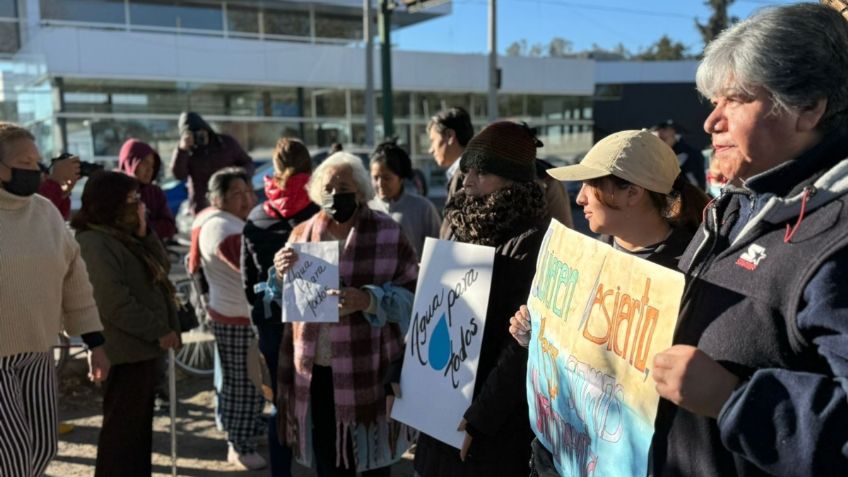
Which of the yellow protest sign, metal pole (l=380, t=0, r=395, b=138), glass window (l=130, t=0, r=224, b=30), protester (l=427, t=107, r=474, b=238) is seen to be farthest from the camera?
glass window (l=130, t=0, r=224, b=30)

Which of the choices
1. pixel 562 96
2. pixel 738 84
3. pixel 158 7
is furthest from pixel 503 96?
pixel 738 84

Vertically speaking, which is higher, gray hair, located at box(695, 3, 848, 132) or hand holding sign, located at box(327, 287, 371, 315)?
gray hair, located at box(695, 3, 848, 132)

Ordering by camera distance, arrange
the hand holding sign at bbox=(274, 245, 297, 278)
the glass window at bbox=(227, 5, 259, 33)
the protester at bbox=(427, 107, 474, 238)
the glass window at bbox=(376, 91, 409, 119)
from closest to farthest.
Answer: the hand holding sign at bbox=(274, 245, 297, 278) < the protester at bbox=(427, 107, 474, 238) < the glass window at bbox=(227, 5, 259, 33) < the glass window at bbox=(376, 91, 409, 119)

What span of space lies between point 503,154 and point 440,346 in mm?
728

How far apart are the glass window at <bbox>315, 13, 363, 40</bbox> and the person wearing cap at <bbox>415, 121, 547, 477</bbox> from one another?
83.3 ft

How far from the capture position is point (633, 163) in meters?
2.06

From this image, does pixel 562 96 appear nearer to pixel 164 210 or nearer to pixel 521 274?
pixel 164 210

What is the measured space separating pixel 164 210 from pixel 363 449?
365 cm

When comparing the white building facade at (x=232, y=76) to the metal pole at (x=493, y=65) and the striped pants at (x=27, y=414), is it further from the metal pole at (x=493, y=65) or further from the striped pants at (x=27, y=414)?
the striped pants at (x=27, y=414)

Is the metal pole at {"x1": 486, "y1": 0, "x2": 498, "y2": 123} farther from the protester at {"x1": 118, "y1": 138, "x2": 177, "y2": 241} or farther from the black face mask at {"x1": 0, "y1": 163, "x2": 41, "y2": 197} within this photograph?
the black face mask at {"x1": 0, "y1": 163, "x2": 41, "y2": 197}

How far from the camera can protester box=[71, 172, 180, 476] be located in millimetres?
3770

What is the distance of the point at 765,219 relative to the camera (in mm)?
1397

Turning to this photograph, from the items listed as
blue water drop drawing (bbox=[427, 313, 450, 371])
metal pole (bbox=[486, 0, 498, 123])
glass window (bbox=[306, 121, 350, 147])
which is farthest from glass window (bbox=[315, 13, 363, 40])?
blue water drop drawing (bbox=[427, 313, 450, 371])

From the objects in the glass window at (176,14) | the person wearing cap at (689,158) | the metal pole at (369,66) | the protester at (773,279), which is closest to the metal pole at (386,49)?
the metal pole at (369,66)
